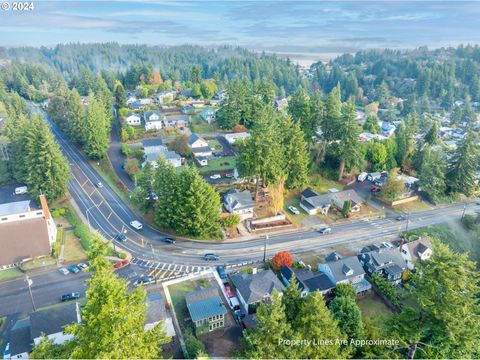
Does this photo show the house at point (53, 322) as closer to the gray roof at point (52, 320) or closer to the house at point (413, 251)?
the gray roof at point (52, 320)

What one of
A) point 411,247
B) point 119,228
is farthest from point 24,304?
point 411,247

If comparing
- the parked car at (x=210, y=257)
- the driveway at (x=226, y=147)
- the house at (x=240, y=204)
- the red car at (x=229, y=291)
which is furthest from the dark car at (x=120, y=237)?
the driveway at (x=226, y=147)

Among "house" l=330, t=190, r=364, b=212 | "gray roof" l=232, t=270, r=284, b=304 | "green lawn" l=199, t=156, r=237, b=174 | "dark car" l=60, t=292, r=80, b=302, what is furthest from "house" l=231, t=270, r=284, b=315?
"green lawn" l=199, t=156, r=237, b=174

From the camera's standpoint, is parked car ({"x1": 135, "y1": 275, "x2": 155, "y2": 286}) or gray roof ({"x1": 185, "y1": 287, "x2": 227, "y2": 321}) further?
parked car ({"x1": 135, "y1": 275, "x2": 155, "y2": 286})

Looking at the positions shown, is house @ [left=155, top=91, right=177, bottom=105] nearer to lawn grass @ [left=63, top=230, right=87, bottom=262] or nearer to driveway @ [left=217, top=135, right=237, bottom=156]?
driveway @ [left=217, top=135, right=237, bottom=156]

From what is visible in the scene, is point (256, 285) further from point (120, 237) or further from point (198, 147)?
point (198, 147)

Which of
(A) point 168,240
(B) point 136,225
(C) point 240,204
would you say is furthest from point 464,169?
(B) point 136,225
